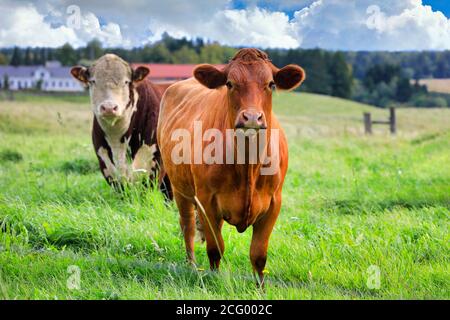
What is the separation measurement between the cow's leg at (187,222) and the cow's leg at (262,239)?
1014mm

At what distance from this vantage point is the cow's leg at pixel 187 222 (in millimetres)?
6043

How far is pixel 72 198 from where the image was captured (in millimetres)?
8328

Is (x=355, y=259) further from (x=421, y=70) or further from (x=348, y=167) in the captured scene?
(x=421, y=70)

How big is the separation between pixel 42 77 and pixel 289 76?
163 ft

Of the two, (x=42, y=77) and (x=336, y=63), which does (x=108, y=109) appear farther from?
(x=42, y=77)

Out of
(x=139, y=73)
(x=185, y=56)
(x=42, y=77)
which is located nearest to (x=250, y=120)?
(x=139, y=73)

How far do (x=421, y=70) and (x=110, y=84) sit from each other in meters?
13.2

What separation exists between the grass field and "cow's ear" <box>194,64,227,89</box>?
1.46 metres

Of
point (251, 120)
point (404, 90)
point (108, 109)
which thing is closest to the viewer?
point (251, 120)

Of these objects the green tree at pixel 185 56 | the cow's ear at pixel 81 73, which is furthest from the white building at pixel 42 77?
the cow's ear at pixel 81 73

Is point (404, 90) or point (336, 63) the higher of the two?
point (336, 63)

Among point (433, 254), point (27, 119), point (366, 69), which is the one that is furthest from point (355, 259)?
point (366, 69)

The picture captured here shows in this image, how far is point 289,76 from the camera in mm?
5055

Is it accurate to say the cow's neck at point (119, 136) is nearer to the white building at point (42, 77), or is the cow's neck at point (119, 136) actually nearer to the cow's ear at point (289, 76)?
the cow's ear at point (289, 76)
